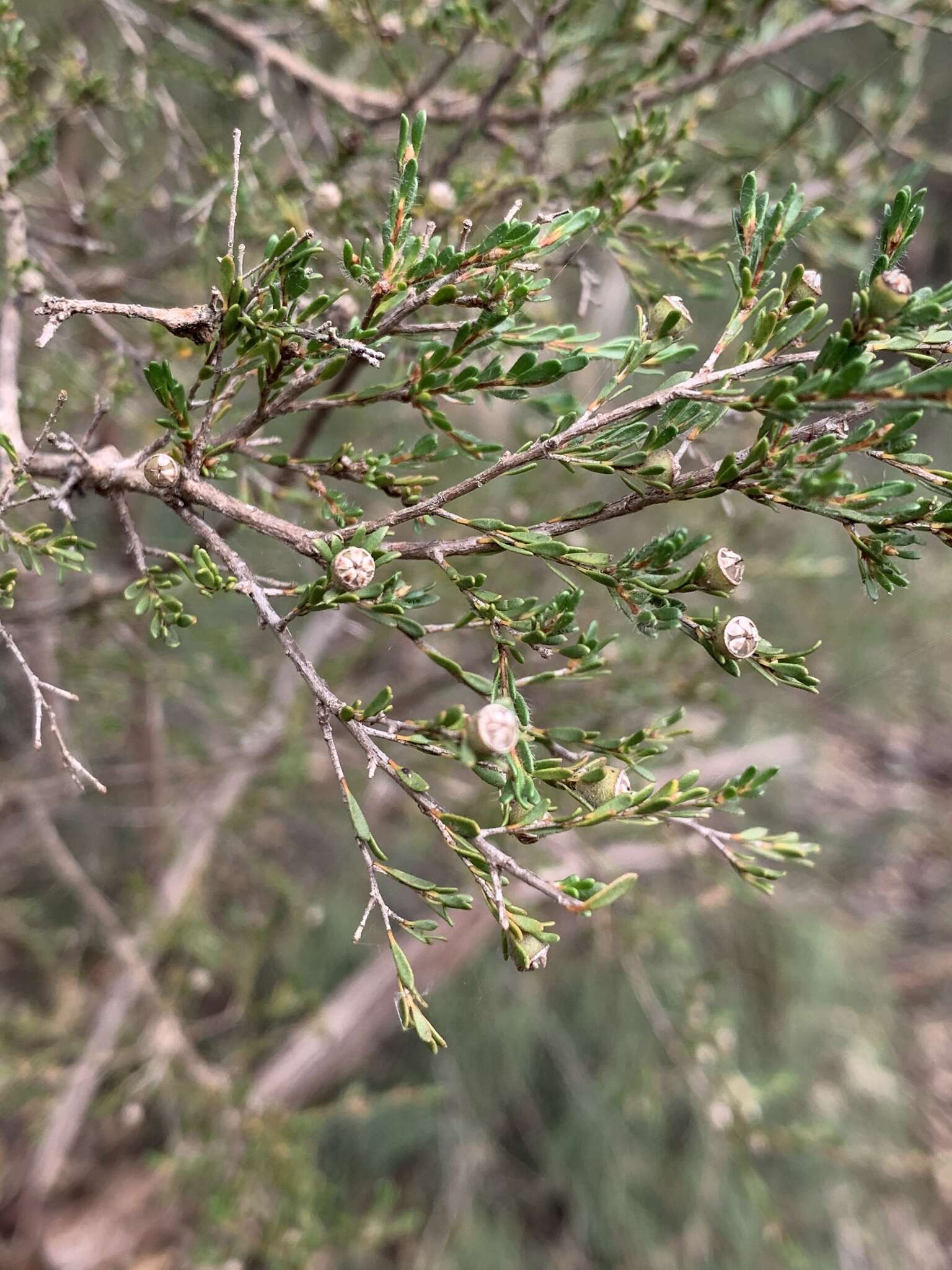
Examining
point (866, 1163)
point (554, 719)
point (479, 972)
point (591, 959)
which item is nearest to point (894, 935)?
Answer: point (866, 1163)

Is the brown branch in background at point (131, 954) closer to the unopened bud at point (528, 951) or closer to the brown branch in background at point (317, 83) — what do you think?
the unopened bud at point (528, 951)

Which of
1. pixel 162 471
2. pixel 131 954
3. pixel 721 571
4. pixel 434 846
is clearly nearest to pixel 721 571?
pixel 721 571

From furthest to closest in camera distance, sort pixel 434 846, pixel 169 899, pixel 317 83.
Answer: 1. pixel 434 846
2. pixel 169 899
3. pixel 317 83

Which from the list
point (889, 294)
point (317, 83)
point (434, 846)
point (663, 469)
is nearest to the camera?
point (889, 294)

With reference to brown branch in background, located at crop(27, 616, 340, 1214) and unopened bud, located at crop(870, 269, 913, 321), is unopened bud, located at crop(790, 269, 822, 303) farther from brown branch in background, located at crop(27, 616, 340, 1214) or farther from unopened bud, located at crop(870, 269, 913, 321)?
brown branch in background, located at crop(27, 616, 340, 1214)

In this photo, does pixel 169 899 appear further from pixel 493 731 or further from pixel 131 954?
pixel 493 731

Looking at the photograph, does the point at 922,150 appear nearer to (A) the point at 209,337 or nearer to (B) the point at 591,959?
(A) the point at 209,337

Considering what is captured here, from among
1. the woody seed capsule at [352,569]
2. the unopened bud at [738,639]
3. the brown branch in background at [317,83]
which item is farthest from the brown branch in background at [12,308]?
the unopened bud at [738,639]
